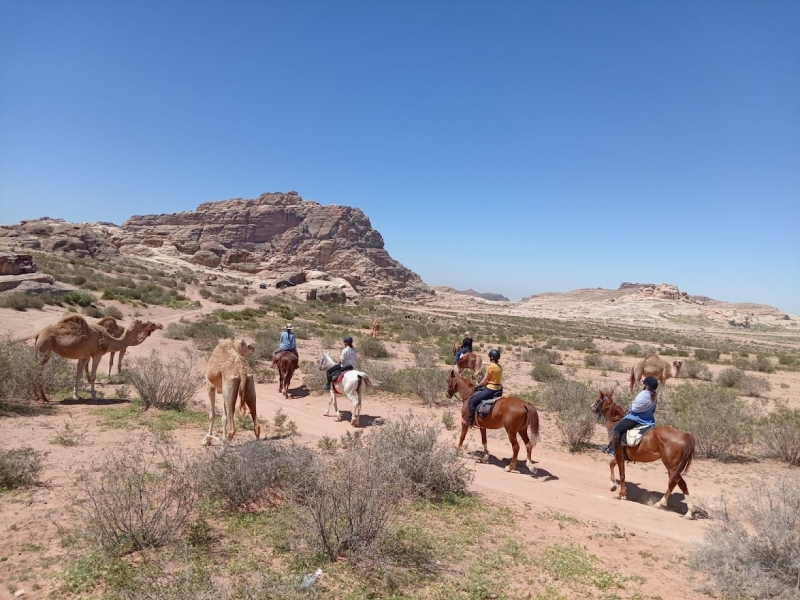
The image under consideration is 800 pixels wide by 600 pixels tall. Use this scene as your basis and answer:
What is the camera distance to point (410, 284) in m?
115

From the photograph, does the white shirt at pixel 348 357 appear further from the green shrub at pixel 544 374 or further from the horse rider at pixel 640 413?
the green shrub at pixel 544 374

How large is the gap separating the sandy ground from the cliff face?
64.1 m

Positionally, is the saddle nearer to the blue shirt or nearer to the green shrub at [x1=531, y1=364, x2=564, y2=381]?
the blue shirt

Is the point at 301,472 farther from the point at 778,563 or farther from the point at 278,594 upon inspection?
the point at 778,563

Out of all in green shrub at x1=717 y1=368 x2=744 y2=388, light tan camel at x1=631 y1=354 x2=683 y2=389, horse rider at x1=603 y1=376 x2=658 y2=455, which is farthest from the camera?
green shrub at x1=717 y1=368 x2=744 y2=388

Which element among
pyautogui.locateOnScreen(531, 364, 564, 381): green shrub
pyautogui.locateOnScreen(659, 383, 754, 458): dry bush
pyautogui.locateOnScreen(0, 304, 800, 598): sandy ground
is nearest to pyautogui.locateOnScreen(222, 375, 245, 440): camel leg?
pyautogui.locateOnScreen(0, 304, 800, 598): sandy ground

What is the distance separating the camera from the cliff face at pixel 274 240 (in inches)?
3147

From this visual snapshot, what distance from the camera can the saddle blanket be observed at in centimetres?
738

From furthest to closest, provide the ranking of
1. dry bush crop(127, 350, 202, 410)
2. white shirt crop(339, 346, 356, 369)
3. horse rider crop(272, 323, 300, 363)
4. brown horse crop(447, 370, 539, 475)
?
horse rider crop(272, 323, 300, 363) → white shirt crop(339, 346, 356, 369) → dry bush crop(127, 350, 202, 410) → brown horse crop(447, 370, 539, 475)

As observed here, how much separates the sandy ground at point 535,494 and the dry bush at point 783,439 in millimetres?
311

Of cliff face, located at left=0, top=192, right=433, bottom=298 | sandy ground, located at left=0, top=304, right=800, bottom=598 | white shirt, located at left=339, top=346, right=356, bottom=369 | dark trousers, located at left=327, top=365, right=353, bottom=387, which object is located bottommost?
sandy ground, located at left=0, top=304, right=800, bottom=598

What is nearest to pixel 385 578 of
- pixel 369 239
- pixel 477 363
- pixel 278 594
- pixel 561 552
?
pixel 278 594

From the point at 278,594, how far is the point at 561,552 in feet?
11.0

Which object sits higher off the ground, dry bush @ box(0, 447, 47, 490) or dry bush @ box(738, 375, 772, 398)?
dry bush @ box(0, 447, 47, 490)
